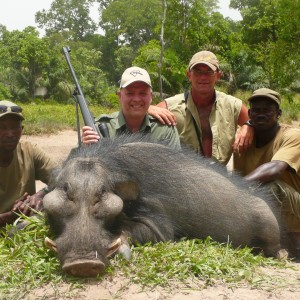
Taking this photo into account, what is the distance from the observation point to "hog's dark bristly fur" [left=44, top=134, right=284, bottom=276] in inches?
149

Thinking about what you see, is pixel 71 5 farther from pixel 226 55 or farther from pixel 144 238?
pixel 144 238

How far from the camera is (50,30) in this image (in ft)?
221

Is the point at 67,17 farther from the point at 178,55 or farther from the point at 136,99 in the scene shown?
the point at 136,99

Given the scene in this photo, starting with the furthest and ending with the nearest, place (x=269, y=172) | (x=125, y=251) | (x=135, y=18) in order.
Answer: (x=135, y=18)
(x=269, y=172)
(x=125, y=251)

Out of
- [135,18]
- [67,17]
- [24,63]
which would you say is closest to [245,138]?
[24,63]

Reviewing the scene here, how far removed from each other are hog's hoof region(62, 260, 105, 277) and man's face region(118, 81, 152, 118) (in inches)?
97.7

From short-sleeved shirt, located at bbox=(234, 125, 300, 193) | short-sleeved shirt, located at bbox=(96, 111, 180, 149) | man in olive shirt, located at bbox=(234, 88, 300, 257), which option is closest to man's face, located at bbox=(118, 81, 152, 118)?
short-sleeved shirt, located at bbox=(96, 111, 180, 149)

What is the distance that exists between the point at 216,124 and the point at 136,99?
1180 millimetres

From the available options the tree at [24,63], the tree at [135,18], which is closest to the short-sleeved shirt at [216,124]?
the tree at [24,63]

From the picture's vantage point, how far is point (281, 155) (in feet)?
18.1

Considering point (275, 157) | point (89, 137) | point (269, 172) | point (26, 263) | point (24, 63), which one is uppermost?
point (24, 63)

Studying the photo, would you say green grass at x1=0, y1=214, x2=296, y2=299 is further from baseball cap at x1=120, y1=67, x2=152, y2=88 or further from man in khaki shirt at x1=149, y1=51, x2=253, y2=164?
man in khaki shirt at x1=149, y1=51, x2=253, y2=164

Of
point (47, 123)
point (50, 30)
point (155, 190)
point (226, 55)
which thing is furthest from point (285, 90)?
point (50, 30)

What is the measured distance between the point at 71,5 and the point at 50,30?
4.61 meters
